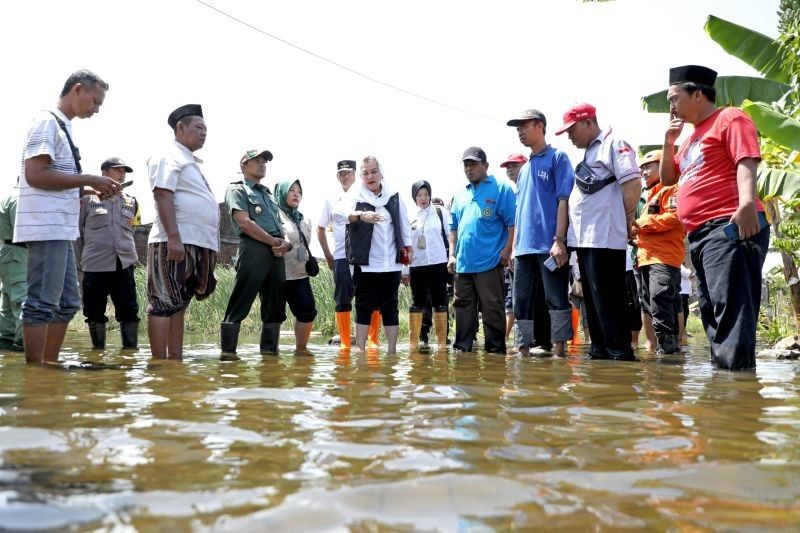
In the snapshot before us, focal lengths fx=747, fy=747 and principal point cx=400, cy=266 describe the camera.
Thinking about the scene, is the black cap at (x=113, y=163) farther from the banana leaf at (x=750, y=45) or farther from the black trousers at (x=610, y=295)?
the banana leaf at (x=750, y=45)

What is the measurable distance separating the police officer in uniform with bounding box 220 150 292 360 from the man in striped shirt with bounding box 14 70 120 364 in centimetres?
152

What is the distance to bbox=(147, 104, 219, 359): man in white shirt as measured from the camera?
536 cm

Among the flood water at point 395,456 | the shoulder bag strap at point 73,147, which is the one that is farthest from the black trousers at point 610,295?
the shoulder bag strap at point 73,147

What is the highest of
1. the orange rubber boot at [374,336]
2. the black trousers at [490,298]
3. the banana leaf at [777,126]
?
the banana leaf at [777,126]

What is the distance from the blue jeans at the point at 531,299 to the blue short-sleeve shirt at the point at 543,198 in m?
0.13

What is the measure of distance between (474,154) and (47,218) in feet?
12.2

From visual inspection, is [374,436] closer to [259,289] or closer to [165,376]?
[165,376]

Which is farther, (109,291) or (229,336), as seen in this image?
(109,291)

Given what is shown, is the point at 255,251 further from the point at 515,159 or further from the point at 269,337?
the point at 515,159

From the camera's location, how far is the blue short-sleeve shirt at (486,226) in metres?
6.80

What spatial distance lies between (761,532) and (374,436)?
1.18m

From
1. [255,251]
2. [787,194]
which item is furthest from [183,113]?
[787,194]

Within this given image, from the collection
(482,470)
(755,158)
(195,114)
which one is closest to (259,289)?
(195,114)

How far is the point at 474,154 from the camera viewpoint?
6918mm
